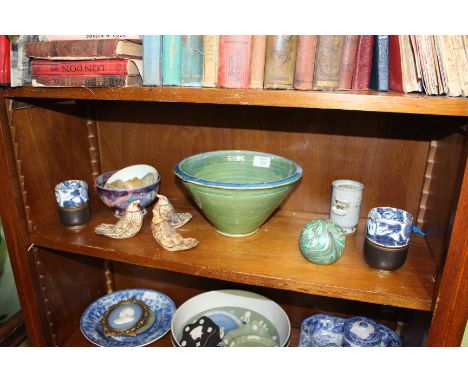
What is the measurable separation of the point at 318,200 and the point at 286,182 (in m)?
0.24

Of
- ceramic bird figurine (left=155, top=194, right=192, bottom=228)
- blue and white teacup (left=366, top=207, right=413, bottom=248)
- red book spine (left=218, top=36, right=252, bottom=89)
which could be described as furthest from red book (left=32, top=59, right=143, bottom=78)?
blue and white teacup (left=366, top=207, right=413, bottom=248)

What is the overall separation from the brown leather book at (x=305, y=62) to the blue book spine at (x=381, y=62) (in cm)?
10

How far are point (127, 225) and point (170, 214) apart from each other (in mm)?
95

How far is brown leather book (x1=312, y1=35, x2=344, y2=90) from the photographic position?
0.58 m

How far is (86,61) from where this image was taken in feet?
2.18

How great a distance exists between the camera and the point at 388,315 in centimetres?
96

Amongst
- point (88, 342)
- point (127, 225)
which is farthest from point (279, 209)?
point (88, 342)

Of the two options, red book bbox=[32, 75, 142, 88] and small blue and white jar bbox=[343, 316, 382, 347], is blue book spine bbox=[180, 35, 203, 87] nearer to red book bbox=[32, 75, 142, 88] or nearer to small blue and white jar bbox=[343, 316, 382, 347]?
red book bbox=[32, 75, 142, 88]

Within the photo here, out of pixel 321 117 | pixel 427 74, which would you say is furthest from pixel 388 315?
pixel 427 74

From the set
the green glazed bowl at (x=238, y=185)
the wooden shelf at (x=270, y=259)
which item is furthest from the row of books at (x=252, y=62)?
the wooden shelf at (x=270, y=259)

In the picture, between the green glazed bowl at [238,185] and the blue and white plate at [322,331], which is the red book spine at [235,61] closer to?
the green glazed bowl at [238,185]

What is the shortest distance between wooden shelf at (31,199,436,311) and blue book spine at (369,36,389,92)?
1.07 ft

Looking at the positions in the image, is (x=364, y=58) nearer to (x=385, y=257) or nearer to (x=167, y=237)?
(x=385, y=257)

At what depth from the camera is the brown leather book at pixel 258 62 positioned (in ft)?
1.97
